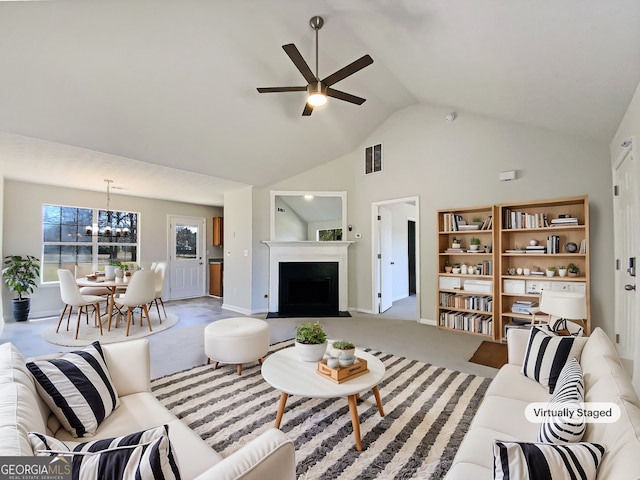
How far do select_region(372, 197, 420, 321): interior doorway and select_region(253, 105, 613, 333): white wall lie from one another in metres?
0.12

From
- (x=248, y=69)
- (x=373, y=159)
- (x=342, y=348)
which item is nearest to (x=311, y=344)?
(x=342, y=348)

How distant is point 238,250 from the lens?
18.3ft

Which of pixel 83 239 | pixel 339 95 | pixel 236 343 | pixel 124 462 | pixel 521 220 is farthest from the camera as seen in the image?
pixel 83 239

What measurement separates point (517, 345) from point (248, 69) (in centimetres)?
350

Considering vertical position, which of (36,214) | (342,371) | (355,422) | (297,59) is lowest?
(355,422)

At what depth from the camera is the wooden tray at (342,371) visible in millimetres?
1818

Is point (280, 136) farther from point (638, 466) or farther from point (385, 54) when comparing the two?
point (638, 466)

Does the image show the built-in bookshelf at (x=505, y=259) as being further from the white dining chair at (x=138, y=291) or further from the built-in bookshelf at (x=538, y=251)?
the white dining chair at (x=138, y=291)

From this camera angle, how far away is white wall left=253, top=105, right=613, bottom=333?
10.8ft

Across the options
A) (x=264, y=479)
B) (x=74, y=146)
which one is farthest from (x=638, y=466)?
(x=74, y=146)

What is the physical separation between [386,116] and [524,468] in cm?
506

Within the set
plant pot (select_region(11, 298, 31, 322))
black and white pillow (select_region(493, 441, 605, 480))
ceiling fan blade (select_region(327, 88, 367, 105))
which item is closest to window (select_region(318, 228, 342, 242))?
ceiling fan blade (select_region(327, 88, 367, 105))

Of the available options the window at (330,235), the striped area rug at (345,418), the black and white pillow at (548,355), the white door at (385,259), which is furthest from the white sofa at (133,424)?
the window at (330,235)

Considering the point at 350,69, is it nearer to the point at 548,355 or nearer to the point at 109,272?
the point at 548,355
